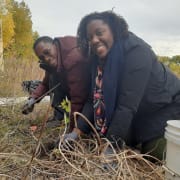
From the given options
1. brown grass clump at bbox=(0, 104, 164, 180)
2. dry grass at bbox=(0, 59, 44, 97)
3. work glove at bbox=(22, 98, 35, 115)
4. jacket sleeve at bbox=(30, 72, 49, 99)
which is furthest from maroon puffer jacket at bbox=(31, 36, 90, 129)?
dry grass at bbox=(0, 59, 44, 97)

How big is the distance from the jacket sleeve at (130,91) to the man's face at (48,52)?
724 millimetres

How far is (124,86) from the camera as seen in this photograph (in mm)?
1691

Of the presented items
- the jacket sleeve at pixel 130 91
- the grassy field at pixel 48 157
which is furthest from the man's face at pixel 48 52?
the jacket sleeve at pixel 130 91

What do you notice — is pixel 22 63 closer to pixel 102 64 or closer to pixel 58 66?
pixel 58 66

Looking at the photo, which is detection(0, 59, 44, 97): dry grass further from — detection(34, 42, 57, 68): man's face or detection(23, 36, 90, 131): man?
detection(34, 42, 57, 68): man's face

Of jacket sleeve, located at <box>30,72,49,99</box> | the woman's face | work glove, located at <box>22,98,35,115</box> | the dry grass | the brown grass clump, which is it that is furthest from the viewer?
the dry grass

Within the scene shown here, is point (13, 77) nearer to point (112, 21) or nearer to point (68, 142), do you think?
point (112, 21)

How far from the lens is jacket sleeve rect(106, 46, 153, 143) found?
1648 mm

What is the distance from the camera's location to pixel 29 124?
2584mm

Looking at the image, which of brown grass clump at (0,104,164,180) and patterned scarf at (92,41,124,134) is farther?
patterned scarf at (92,41,124,134)

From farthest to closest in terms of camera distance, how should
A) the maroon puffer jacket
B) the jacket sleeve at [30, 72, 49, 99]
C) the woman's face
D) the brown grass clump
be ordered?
the jacket sleeve at [30, 72, 49, 99] → the maroon puffer jacket → the woman's face → the brown grass clump

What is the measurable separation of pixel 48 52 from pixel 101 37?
2.03 ft

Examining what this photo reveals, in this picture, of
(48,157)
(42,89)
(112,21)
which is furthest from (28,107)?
(112,21)

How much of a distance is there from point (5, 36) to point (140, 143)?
19.7m
